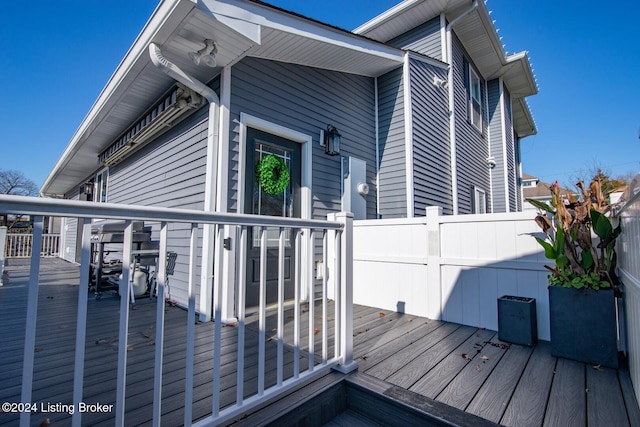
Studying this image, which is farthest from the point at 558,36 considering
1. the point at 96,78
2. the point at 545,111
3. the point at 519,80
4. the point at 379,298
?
the point at 96,78

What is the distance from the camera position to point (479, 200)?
24.8 feet

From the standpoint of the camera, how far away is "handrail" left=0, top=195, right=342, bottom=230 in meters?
0.90

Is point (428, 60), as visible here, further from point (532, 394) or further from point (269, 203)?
point (532, 394)

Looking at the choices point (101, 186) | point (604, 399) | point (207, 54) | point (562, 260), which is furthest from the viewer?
point (101, 186)

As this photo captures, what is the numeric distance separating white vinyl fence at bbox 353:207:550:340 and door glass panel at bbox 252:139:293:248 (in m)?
1.04

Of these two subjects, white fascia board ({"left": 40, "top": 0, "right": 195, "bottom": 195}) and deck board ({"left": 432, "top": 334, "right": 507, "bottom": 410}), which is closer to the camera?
deck board ({"left": 432, "top": 334, "right": 507, "bottom": 410})

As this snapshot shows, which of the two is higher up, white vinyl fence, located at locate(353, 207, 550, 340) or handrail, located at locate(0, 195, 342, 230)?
handrail, located at locate(0, 195, 342, 230)

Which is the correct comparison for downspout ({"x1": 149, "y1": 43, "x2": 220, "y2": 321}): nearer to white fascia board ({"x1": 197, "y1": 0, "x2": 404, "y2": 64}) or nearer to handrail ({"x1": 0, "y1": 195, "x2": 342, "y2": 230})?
white fascia board ({"x1": 197, "y1": 0, "x2": 404, "y2": 64})

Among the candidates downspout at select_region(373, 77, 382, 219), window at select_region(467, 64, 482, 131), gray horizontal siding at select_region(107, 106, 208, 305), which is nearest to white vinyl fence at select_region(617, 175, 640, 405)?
downspout at select_region(373, 77, 382, 219)

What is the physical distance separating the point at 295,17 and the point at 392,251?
278 centimetres

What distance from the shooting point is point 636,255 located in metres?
1.57

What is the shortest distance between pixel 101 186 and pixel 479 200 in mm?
9396

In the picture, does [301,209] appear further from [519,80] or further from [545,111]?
[545,111]

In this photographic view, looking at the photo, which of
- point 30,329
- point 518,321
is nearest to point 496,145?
point 518,321
